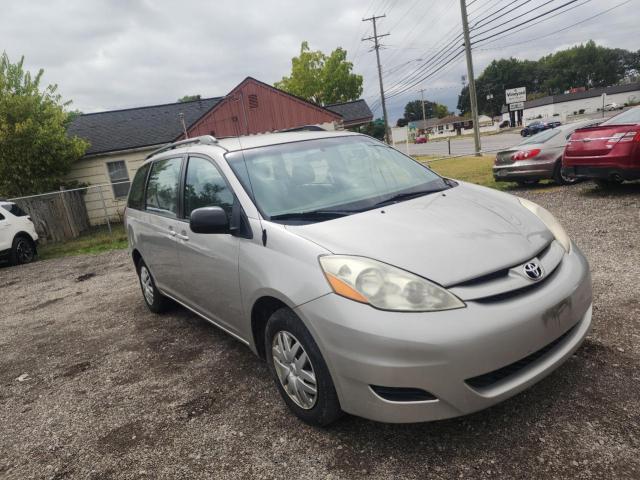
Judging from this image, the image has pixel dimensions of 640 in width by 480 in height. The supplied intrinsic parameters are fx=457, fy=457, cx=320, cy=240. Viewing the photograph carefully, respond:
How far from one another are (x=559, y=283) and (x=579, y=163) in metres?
6.37

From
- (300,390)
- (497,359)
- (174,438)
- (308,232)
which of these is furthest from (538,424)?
(174,438)

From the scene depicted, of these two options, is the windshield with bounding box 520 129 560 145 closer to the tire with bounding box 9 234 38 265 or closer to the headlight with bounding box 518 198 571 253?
the headlight with bounding box 518 198 571 253

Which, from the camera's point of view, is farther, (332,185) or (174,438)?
(332,185)

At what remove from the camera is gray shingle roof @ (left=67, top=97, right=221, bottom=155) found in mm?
18953

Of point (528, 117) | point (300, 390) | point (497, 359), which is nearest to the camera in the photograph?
point (497, 359)

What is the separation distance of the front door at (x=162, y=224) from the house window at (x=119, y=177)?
48.9ft

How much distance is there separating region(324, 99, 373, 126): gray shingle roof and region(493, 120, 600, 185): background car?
57.7 ft

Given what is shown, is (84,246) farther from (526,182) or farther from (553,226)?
(553,226)

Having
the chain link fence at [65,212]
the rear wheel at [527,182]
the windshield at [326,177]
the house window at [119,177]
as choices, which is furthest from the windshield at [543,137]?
the house window at [119,177]

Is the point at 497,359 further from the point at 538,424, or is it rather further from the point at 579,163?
the point at 579,163

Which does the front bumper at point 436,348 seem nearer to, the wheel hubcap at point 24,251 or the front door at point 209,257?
the front door at point 209,257

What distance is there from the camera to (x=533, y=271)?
7.64 feet

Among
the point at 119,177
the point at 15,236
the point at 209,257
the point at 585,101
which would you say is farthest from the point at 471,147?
the point at 585,101

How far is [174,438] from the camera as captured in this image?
281cm
